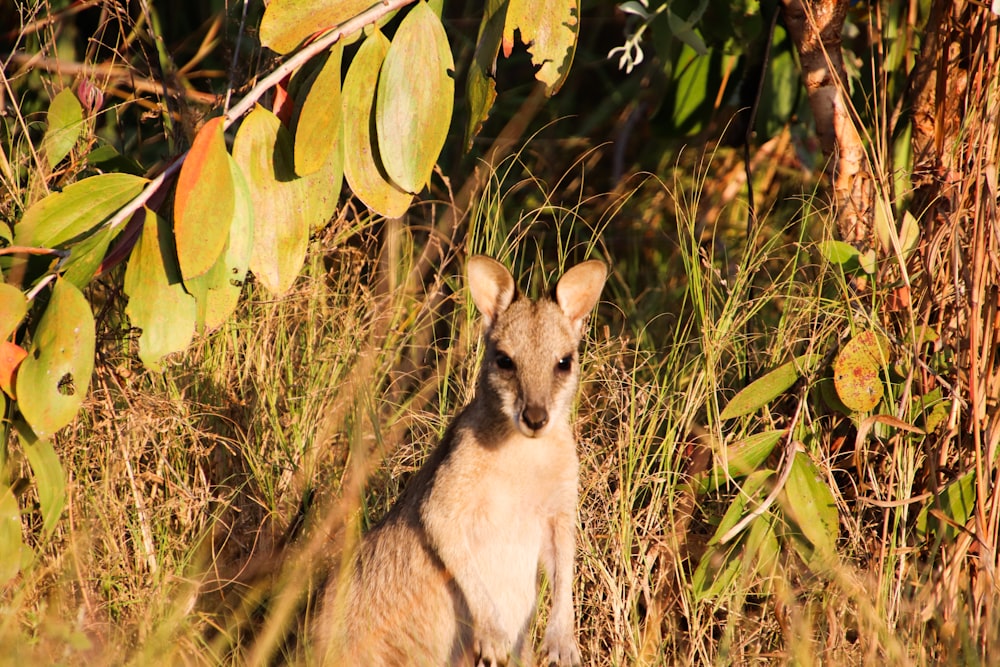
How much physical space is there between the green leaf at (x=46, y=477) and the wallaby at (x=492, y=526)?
931 mm

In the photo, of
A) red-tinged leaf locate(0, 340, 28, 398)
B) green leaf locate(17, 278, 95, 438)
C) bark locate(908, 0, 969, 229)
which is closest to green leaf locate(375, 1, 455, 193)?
green leaf locate(17, 278, 95, 438)

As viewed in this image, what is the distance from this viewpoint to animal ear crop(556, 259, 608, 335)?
3.62 m

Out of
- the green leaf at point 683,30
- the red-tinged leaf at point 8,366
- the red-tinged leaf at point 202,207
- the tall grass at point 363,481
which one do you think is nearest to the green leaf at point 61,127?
the tall grass at point 363,481

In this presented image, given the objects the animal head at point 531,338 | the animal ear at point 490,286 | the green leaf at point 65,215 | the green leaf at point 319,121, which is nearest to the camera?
the green leaf at point 319,121

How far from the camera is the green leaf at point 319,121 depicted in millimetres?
3068

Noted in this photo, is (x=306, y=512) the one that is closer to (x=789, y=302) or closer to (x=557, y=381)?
(x=557, y=381)

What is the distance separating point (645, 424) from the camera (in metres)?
4.27

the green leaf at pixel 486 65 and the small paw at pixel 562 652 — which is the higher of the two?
the green leaf at pixel 486 65

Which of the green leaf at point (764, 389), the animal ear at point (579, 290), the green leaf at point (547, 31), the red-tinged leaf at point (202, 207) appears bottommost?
the green leaf at point (764, 389)

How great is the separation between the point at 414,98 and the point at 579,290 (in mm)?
903

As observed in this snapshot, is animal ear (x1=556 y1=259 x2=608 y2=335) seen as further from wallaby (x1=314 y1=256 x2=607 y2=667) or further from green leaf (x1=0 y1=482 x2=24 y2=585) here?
green leaf (x1=0 y1=482 x2=24 y2=585)

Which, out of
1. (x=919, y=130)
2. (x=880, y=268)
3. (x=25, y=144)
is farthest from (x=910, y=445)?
(x=25, y=144)

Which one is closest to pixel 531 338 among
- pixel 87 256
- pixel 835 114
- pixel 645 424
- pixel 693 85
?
pixel 645 424

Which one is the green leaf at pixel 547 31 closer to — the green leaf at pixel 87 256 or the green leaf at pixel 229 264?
the green leaf at pixel 229 264
